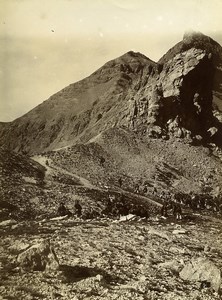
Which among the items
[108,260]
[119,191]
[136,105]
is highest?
[136,105]

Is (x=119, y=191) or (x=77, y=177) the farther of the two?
(x=77, y=177)

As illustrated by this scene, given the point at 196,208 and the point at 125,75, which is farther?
the point at 125,75

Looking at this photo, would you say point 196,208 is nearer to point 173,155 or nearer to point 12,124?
point 173,155

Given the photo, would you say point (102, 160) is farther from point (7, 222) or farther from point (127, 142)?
point (7, 222)

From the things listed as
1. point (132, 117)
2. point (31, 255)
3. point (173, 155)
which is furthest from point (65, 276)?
point (132, 117)

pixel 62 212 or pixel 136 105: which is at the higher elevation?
pixel 136 105

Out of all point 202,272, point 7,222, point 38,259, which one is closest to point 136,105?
point 7,222
